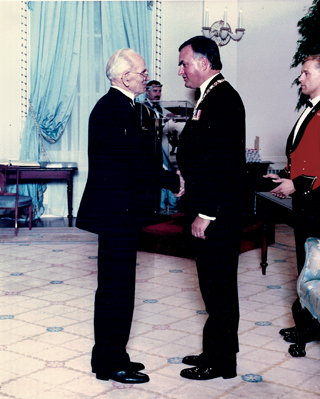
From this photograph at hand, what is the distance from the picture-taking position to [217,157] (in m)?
2.43

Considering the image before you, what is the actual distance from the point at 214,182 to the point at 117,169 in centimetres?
45

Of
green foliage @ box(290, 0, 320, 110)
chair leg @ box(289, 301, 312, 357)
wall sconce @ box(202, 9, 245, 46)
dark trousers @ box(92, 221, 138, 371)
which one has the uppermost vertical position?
wall sconce @ box(202, 9, 245, 46)

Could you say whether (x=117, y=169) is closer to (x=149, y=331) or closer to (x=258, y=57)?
(x=149, y=331)

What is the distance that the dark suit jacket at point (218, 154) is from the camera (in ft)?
7.95

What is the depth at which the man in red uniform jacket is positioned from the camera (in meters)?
3.03

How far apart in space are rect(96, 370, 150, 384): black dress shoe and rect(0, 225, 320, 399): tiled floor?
0.03m

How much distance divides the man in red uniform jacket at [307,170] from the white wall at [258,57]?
5227mm

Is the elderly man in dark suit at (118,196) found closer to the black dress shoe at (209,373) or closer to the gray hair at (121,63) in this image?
the gray hair at (121,63)

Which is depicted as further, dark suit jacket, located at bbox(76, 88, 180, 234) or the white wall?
the white wall

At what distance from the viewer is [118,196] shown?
2.52 meters

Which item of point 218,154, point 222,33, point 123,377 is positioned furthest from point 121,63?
point 222,33

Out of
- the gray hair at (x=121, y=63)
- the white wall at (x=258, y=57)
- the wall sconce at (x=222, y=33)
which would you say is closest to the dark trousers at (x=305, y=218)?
the gray hair at (x=121, y=63)

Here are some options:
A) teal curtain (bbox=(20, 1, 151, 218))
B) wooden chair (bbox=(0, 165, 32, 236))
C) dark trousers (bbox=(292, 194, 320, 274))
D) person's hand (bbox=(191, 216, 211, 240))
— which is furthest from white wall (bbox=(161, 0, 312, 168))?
person's hand (bbox=(191, 216, 211, 240))

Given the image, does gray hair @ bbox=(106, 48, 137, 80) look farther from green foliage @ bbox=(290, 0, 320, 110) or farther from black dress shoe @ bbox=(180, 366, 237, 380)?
green foliage @ bbox=(290, 0, 320, 110)
